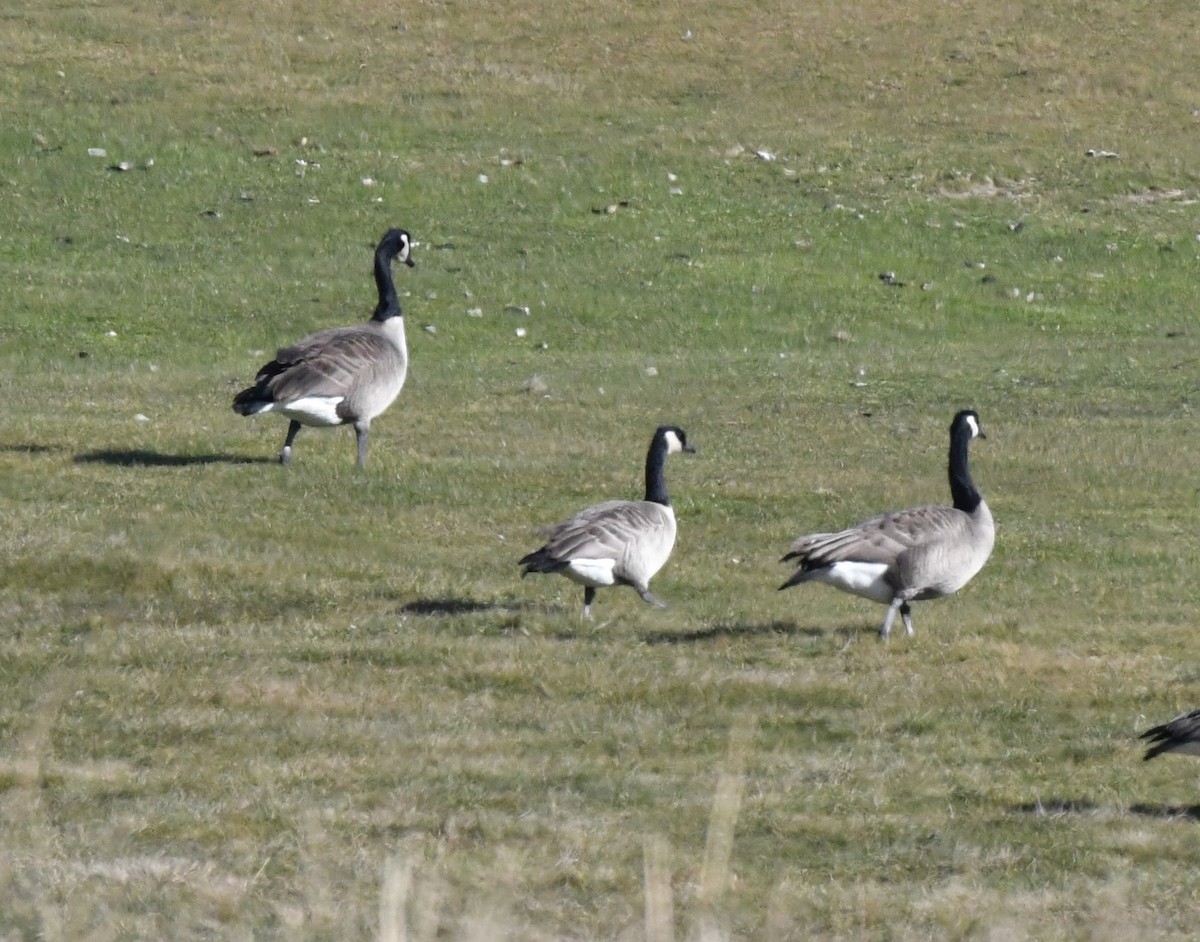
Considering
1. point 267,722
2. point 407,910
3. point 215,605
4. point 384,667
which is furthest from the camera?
point 215,605

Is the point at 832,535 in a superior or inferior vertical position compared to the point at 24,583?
superior

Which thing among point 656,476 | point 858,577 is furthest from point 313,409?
point 858,577

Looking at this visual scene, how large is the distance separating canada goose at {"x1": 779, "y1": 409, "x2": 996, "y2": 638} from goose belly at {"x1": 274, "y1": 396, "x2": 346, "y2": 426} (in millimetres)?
6976

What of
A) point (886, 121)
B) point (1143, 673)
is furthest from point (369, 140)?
point (1143, 673)

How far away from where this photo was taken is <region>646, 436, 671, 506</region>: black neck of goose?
50.7ft

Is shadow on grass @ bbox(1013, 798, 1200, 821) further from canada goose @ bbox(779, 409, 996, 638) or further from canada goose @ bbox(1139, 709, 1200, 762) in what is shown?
canada goose @ bbox(779, 409, 996, 638)

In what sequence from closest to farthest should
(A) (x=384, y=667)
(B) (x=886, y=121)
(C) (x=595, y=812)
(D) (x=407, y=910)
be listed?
(D) (x=407, y=910)
(C) (x=595, y=812)
(A) (x=384, y=667)
(B) (x=886, y=121)

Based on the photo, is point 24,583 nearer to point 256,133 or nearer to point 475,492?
point 475,492

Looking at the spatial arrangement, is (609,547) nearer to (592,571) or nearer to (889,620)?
(592,571)

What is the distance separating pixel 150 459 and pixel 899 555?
933cm

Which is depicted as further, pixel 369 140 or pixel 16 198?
pixel 369 140

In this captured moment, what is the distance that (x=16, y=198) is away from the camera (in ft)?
120

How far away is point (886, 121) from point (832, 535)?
3292 centimetres

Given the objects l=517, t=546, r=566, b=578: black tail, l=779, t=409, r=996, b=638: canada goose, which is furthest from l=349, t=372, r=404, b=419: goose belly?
l=779, t=409, r=996, b=638: canada goose
